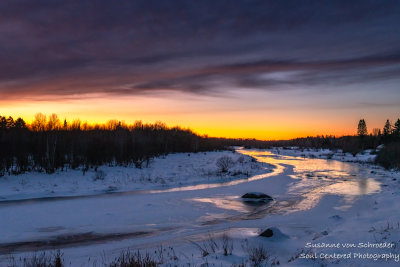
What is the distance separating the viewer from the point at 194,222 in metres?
13.0

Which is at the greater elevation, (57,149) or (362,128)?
(362,128)

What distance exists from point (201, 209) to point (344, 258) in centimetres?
910

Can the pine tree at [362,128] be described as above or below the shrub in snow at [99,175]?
above

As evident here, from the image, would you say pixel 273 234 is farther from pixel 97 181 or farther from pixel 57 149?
pixel 57 149

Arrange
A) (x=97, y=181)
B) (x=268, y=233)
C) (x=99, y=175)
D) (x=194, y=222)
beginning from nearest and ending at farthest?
(x=268, y=233), (x=194, y=222), (x=97, y=181), (x=99, y=175)

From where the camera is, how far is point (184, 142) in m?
62.4

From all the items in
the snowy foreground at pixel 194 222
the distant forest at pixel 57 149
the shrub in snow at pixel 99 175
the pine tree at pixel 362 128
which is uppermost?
the pine tree at pixel 362 128

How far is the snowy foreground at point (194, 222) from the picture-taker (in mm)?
8031

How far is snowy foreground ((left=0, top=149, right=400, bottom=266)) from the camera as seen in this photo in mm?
8031

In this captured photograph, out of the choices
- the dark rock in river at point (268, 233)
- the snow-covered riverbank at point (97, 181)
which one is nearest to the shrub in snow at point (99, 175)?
the snow-covered riverbank at point (97, 181)

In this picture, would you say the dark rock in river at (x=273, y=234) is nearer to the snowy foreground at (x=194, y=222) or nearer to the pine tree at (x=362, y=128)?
the snowy foreground at (x=194, y=222)

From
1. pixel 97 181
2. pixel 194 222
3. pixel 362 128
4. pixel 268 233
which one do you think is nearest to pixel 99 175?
pixel 97 181

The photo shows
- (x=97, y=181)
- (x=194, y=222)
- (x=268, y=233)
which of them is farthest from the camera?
(x=97, y=181)

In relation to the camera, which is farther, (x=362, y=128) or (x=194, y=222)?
(x=362, y=128)
